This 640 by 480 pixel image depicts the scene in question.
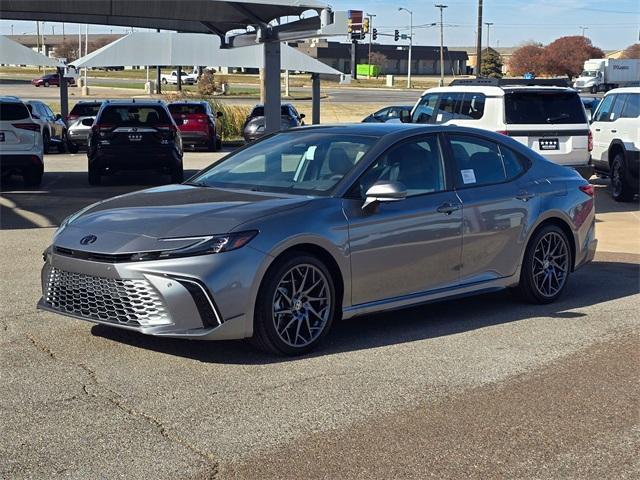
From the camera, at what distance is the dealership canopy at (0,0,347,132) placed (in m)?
14.0

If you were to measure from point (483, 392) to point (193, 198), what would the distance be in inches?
98.0

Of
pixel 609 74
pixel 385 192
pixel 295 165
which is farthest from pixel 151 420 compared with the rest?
pixel 609 74

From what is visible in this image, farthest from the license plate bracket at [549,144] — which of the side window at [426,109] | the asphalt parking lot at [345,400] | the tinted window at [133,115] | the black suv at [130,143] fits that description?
the tinted window at [133,115]

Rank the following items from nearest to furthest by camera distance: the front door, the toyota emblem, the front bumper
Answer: the front bumper → the toyota emblem → the front door

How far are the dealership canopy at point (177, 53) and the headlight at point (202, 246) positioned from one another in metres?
17.3

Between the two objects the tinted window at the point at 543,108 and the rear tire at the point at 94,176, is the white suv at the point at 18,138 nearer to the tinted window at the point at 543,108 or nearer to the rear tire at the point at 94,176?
the rear tire at the point at 94,176

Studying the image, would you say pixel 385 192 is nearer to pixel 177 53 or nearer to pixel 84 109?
pixel 177 53

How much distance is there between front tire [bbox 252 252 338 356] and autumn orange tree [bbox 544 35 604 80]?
90.4 metres

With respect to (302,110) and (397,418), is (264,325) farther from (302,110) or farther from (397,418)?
(302,110)

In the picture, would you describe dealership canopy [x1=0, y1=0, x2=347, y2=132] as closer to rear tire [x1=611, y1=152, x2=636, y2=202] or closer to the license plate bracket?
the license plate bracket

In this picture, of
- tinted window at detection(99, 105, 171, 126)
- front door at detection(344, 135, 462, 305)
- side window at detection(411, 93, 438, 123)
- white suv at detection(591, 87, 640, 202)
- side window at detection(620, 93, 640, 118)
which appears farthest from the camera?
tinted window at detection(99, 105, 171, 126)

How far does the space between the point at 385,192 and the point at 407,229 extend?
50 centimetres

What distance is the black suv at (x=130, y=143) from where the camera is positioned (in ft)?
57.6

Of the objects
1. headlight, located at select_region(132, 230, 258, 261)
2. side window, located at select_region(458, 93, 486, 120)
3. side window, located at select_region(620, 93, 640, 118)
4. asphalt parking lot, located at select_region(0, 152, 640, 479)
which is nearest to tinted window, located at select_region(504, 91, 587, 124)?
side window, located at select_region(458, 93, 486, 120)
